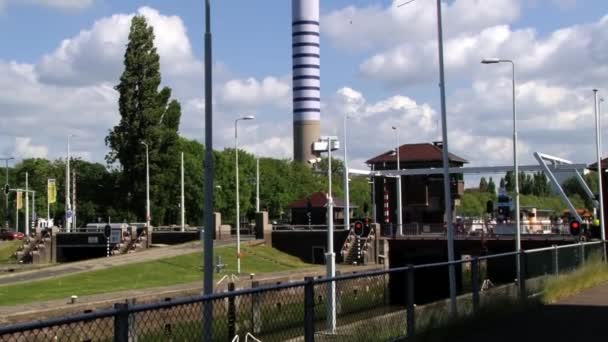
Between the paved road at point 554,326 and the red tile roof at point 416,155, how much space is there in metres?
76.5

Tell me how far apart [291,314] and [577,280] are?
1462 centimetres

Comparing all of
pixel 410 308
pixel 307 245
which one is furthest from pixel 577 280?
pixel 307 245

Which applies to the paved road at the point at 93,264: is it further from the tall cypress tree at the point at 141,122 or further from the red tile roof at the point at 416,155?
the red tile roof at the point at 416,155

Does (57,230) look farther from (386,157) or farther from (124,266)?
(386,157)

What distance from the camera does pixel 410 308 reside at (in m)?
12.6

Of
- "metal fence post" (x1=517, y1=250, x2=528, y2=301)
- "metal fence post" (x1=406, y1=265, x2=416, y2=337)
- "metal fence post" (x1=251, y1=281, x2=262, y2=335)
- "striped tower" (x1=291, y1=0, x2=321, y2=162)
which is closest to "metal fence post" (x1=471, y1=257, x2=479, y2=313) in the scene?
"metal fence post" (x1=517, y1=250, x2=528, y2=301)

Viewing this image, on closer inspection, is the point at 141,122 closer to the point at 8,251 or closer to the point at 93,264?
the point at 8,251

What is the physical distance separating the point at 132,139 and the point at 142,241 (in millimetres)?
16668

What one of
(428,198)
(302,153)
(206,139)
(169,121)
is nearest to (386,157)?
(428,198)

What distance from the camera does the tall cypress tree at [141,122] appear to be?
81.0 m

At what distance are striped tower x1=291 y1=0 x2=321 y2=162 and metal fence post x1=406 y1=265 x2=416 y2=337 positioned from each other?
137 m

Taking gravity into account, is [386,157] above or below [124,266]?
above

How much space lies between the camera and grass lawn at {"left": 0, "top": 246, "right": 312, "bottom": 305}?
3509 cm

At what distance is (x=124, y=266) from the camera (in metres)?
48.0
